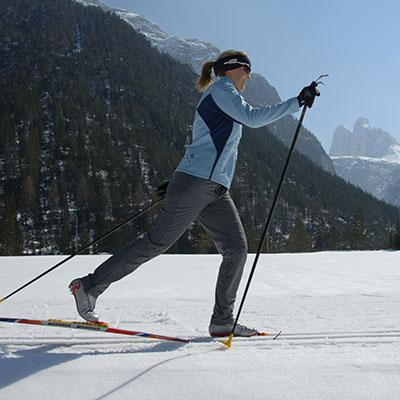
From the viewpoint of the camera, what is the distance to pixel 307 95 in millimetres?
1976

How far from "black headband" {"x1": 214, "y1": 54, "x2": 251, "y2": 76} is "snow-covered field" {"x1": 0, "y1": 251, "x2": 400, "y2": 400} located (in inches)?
65.0

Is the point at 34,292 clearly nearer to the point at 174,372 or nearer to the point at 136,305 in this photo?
the point at 136,305

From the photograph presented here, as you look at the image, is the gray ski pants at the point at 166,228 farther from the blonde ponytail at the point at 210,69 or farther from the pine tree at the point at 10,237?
the pine tree at the point at 10,237

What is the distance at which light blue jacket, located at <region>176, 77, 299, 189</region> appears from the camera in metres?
1.94

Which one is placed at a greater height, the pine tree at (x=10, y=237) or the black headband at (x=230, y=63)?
the black headband at (x=230, y=63)

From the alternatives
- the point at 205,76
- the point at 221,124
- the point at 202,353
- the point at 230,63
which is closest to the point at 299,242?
the point at 205,76

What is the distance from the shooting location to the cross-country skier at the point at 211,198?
6.33 feet

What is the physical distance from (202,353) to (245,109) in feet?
4.27

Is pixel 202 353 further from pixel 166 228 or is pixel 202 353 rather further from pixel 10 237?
pixel 10 237

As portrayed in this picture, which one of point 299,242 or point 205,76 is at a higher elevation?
point 205,76

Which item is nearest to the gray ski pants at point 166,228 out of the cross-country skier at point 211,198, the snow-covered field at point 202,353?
the cross-country skier at point 211,198

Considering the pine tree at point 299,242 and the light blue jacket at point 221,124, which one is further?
the pine tree at point 299,242

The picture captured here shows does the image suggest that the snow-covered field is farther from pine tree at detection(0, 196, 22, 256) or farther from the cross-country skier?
pine tree at detection(0, 196, 22, 256)

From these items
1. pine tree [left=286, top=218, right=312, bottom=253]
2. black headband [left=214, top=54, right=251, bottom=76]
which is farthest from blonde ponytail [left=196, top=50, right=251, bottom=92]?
pine tree [left=286, top=218, right=312, bottom=253]
